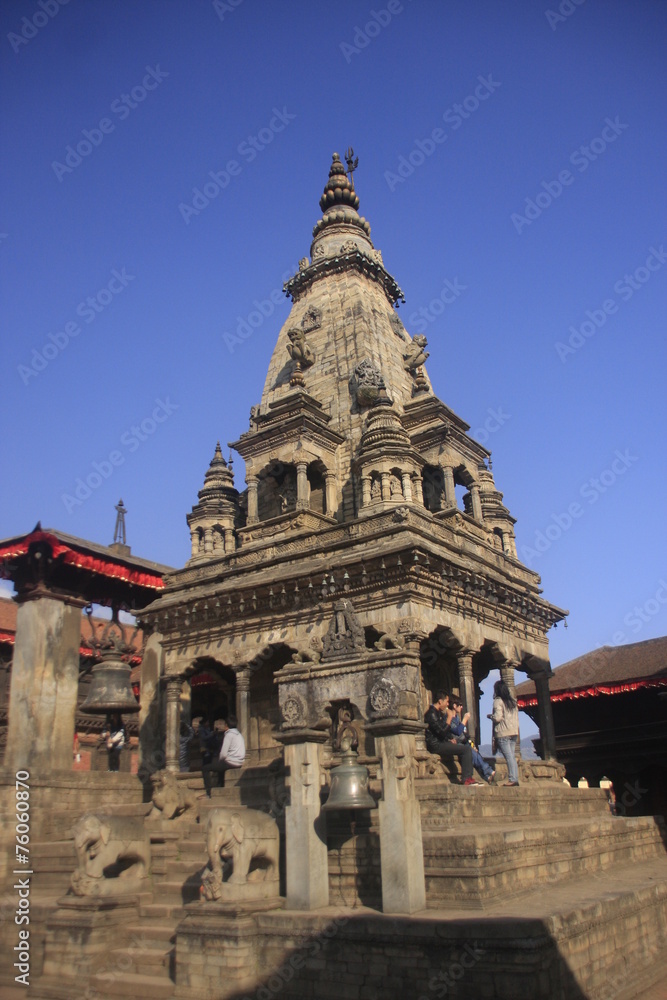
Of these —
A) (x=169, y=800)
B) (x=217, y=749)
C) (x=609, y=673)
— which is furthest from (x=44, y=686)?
(x=609, y=673)

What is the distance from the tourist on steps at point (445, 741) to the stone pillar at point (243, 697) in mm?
5875

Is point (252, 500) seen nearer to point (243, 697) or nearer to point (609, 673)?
point (243, 697)

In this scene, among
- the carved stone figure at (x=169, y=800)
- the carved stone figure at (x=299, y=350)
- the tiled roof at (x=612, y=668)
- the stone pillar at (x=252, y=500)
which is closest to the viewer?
the carved stone figure at (x=169, y=800)

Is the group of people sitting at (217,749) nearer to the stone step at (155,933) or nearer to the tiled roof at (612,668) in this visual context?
the stone step at (155,933)

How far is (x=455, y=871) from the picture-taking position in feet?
28.9

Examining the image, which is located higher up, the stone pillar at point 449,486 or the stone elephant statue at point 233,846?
the stone pillar at point 449,486

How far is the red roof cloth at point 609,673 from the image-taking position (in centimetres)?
2577

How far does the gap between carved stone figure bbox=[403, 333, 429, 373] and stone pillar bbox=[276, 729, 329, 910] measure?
16454mm

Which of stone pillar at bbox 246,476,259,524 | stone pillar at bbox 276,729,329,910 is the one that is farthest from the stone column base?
stone pillar at bbox 246,476,259,524

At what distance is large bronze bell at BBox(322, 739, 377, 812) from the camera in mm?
9195

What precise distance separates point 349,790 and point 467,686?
28.2ft

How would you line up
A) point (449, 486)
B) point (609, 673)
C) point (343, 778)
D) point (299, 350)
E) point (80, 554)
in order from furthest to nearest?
point (609, 673)
point (299, 350)
point (449, 486)
point (80, 554)
point (343, 778)

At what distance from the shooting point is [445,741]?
A: 531 inches

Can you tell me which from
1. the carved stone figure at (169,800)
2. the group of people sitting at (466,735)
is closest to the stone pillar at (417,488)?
the group of people sitting at (466,735)
